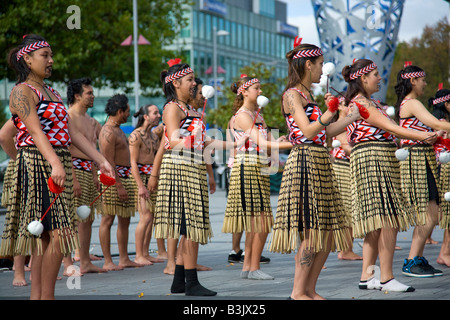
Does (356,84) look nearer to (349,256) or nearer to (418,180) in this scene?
(418,180)

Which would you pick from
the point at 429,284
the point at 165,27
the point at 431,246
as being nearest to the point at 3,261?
the point at 429,284

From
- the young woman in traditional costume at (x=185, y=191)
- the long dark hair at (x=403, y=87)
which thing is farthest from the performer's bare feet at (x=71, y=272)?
the long dark hair at (x=403, y=87)

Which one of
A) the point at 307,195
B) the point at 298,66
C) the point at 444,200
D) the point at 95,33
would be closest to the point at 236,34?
the point at 95,33

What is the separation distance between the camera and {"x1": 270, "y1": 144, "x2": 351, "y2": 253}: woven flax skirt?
5.42 m

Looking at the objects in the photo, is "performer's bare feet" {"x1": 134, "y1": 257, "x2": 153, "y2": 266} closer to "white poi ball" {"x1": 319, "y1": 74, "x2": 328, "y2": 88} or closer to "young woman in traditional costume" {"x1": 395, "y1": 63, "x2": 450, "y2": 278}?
"young woman in traditional costume" {"x1": 395, "y1": 63, "x2": 450, "y2": 278}

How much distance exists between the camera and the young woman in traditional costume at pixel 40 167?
486cm

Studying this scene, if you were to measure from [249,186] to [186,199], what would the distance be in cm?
164

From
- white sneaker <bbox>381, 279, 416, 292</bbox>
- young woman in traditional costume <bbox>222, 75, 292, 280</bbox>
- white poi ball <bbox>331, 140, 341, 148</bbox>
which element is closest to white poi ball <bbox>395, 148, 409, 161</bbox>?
white sneaker <bbox>381, 279, 416, 292</bbox>

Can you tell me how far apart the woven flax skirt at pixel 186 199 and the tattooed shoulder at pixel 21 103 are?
1.67 meters

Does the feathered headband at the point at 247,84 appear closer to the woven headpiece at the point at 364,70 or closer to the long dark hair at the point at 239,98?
the long dark hair at the point at 239,98

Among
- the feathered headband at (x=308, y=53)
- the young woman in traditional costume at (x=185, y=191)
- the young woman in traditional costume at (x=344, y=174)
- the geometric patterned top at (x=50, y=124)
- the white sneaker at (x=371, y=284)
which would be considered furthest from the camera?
the young woman in traditional costume at (x=344, y=174)
